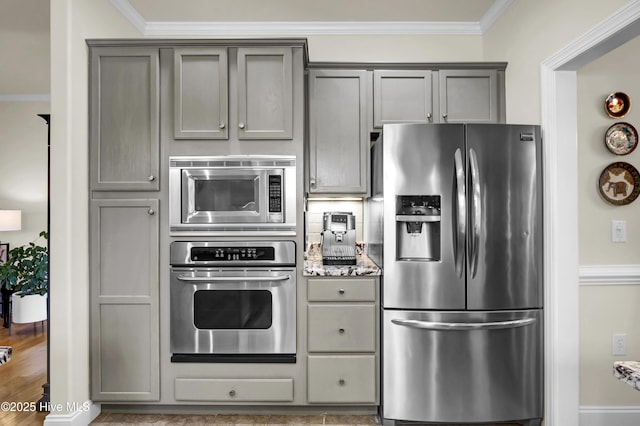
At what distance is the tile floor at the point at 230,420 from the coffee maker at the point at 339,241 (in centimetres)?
98

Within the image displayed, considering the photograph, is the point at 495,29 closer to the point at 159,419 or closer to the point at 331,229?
the point at 331,229

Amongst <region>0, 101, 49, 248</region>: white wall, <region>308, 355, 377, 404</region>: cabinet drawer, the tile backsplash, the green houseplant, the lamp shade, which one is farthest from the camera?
<region>0, 101, 49, 248</region>: white wall

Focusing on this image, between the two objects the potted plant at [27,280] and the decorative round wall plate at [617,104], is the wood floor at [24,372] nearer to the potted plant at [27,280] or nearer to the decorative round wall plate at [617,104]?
the potted plant at [27,280]

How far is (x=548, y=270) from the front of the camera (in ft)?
7.25

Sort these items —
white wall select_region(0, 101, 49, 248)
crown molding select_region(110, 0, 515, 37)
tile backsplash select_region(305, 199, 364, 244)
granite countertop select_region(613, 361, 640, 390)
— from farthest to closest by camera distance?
white wall select_region(0, 101, 49, 248) < tile backsplash select_region(305, 199, 364, 244) < crown molding select_region(110, 0, 515, 37) < granite countertop select_region(613, 361, 640, 390)

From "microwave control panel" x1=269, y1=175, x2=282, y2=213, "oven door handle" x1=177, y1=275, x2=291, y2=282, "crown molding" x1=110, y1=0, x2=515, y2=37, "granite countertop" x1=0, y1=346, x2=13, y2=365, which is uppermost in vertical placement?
"crown molding" x1=110, y1=0, x2=515, y2=37

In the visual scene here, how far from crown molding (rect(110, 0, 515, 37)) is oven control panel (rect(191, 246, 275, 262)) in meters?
1.77

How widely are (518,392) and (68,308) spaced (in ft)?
8.81

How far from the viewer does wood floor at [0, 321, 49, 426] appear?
7.92 ft

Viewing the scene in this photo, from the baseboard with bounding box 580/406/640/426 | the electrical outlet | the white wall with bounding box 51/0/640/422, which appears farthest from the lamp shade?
the electrical outlet

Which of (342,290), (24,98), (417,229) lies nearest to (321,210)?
(342,290)

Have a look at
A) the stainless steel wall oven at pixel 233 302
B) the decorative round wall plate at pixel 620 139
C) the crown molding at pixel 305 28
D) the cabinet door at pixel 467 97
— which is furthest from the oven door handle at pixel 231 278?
the decorative round wall plate at pixel 620 139

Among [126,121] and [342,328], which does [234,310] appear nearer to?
[342,328]

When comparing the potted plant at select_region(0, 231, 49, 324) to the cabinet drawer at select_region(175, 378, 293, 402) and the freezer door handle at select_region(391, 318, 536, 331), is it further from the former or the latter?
the freezer door handle at select_region(391, 318, 536, 331)
